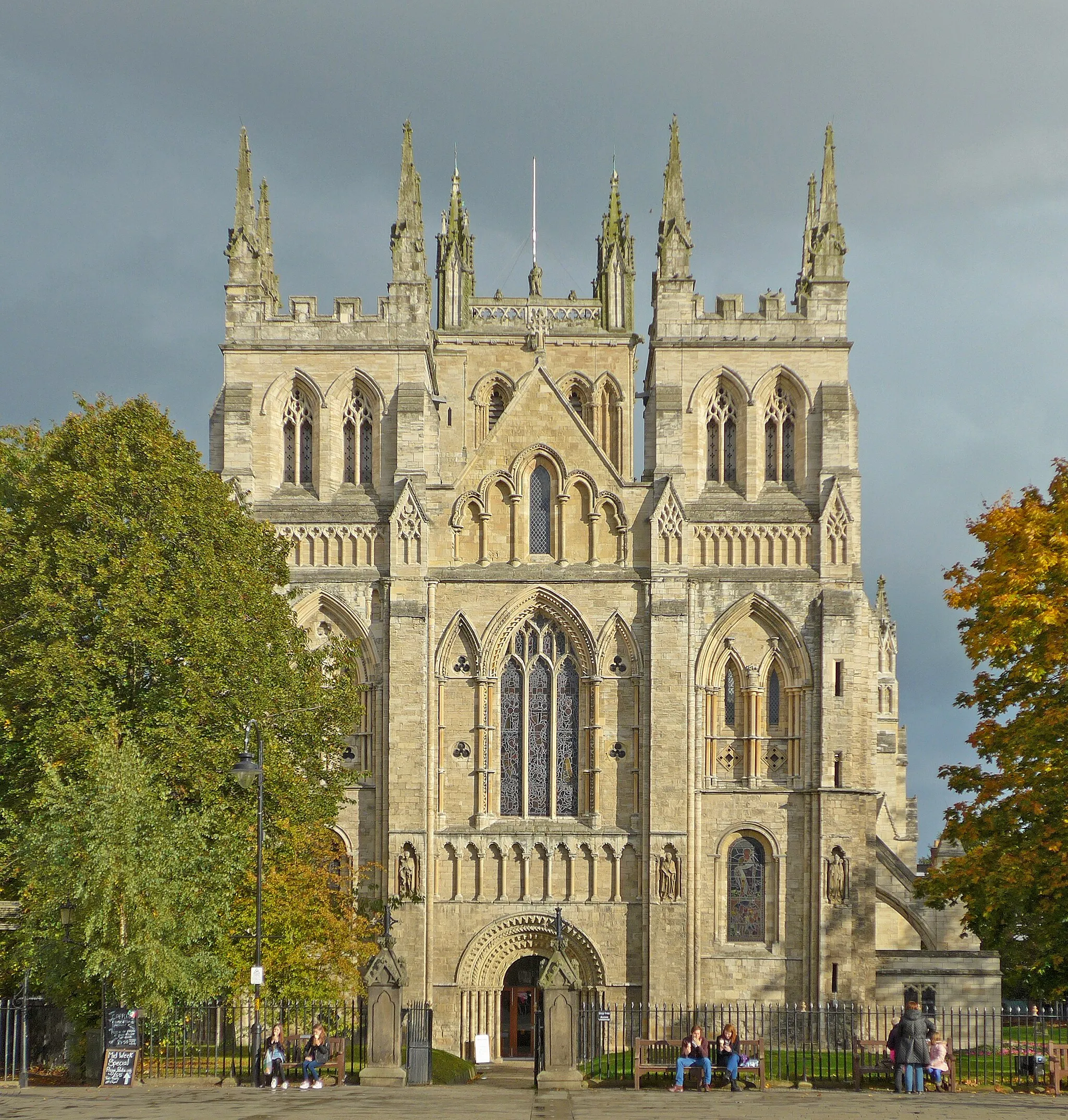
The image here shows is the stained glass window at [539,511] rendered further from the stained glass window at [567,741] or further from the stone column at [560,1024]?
the stone column at [560,1024]

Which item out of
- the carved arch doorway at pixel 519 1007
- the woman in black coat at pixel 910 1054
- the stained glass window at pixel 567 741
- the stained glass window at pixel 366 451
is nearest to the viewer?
the woman in black coat at pixel 910 1054

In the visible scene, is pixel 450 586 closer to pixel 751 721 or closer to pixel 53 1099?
pixel 751 721

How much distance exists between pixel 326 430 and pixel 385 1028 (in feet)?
66.4

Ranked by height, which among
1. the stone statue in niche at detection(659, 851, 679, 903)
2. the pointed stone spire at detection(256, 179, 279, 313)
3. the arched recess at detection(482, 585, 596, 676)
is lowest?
the stone statue in niche at detection(659, 851, 679, 903)

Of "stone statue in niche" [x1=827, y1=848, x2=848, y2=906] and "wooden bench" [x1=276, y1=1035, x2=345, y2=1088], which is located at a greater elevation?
"stone statue in niche" [x1=827, y1=848, x2=848, y2=906]

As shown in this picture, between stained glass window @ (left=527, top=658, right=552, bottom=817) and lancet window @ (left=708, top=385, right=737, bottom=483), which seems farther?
lancet window @ (left=708, top=385, right=737, bottom=483)

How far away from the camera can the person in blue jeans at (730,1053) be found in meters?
28.1

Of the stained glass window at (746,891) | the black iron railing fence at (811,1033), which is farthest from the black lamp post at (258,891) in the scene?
the stained glass window at (746,891)

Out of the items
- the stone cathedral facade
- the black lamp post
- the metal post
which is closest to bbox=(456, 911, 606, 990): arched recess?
the stone cathedral facade

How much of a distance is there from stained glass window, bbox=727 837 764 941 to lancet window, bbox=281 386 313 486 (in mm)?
15448

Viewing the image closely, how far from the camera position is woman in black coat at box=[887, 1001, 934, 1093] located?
26.8m

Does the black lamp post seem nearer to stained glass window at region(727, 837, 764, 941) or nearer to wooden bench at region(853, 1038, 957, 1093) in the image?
wooden bench at region(853, 1038, 957, 1093)

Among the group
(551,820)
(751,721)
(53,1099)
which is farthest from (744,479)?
(53,1099)

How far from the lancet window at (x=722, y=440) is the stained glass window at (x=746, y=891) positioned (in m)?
10.0
